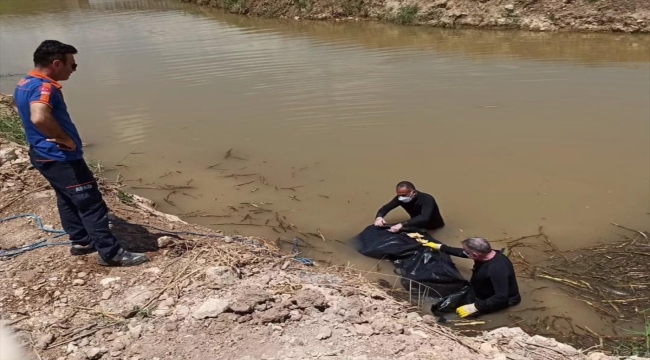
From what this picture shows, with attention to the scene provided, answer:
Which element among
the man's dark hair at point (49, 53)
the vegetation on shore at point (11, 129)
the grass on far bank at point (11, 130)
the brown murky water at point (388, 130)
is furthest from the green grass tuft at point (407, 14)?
the man's dark hair at point (49, 53)

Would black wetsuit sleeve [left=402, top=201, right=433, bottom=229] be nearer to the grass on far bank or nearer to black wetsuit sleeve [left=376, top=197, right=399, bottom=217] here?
black wetsuit sleeve [left=376, top=197, right=399, bottom=217]

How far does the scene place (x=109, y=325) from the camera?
332 centimetres

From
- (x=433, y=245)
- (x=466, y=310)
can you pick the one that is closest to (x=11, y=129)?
(x=433, y=245)

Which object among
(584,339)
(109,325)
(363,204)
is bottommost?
(584,339)

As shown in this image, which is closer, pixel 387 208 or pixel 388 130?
pixel 387 208

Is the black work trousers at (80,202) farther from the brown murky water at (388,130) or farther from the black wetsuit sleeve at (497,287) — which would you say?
the black wetsuit sleeve at (497,287)

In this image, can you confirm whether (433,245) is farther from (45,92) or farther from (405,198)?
(45,92)

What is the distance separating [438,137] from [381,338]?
506 centimetres

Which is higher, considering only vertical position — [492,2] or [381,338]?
[492,2]

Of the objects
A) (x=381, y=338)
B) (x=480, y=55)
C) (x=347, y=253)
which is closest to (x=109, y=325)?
(x=381, y=338)

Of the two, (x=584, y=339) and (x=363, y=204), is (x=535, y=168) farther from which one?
(x=584, y=339)

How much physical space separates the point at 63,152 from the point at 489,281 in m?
3.30

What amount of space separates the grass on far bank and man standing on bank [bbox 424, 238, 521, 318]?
5886 millimetres

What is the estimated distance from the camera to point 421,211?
A: 5.41 meters
